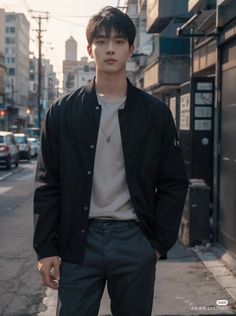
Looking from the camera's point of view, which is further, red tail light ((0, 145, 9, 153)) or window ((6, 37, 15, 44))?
window ((6, 37, 15, 44))

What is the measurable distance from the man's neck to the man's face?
46mm

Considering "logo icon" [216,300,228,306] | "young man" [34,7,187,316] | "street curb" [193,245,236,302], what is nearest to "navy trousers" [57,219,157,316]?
"young man" [34,7,187,316]

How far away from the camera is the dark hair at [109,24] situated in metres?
3.10

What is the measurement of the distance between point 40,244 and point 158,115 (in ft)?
2.83

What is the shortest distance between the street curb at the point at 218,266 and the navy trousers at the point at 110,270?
3173 mm

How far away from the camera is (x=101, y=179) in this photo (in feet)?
10.2

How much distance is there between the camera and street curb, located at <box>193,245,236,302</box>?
6547 mm

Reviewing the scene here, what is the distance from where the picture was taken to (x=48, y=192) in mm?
3141

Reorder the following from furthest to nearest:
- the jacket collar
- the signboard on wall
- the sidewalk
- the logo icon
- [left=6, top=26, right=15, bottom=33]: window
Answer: [left=6, top=26, right=15, bottom=33]: window < the signboard on wall < the logo icon < the sidewalk < the jacket collar

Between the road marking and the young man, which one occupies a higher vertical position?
the young man

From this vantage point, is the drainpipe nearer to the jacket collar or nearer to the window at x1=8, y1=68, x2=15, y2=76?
the jacket collar

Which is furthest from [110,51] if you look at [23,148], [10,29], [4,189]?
[10,29]

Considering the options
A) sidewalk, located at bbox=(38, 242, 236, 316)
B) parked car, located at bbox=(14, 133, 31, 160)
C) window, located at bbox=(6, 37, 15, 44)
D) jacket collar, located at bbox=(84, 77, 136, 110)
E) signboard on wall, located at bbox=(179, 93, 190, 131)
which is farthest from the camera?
window, located at bbox=(6, 37, 15, 44)

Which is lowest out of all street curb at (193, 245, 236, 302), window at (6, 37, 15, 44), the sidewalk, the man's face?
the sidewalk
